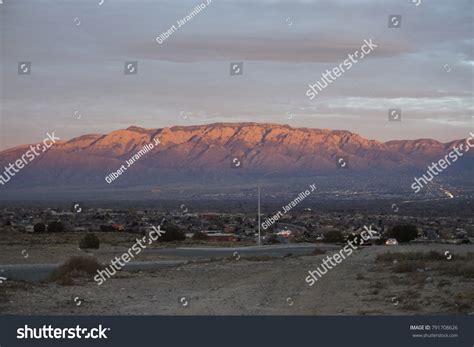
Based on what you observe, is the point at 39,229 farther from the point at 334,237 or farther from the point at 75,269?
the point at 75,269

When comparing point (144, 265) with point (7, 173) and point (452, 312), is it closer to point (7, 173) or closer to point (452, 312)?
point (7, 173)

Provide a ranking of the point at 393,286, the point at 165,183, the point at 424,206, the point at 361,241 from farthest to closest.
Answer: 1. the point at 165,183
2. the point at 424,206
3. the point at 361,241
4. the point at 393,286

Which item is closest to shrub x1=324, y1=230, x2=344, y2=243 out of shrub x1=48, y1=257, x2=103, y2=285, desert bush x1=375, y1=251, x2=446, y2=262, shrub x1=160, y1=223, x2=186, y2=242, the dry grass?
shrub x1=160, y1=223, x2=186, y2=242

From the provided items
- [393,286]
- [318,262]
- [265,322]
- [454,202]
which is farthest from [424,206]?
[265,322]

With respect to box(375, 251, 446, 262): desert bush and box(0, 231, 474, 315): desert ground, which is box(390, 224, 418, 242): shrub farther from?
box(0, 231, 474, 315): desert ground

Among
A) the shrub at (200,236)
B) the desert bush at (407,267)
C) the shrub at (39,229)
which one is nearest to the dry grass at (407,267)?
the desert bush at (407,267)
